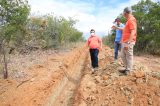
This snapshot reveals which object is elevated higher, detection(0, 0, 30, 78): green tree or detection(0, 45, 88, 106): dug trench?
detection(0, 0, 30, 78): green tree

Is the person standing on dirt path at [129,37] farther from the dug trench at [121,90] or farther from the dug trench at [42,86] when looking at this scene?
the dug trench at [42,86]

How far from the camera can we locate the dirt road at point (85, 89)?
8.42 meters

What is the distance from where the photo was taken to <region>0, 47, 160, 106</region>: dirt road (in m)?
8.42

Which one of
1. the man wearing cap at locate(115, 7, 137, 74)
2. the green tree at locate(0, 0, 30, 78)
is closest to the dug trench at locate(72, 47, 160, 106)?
the man wearing cap at locate(115, 7, 137, 74)

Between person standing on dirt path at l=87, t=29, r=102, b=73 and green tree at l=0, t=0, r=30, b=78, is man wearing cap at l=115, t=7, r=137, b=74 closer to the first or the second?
person standing on dirt path at l=87, t=29, r=102, b=73

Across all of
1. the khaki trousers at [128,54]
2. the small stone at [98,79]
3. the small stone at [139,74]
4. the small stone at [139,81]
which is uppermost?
the khaki trousers at [128,54]

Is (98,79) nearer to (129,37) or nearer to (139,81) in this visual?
(139,81)

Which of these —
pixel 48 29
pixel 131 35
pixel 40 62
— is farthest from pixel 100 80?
pixel 48 29

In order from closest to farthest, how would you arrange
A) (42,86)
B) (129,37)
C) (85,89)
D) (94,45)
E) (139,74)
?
1. (129,37)
2. (139,74)
3. (85,89)
4. (42,86)
5. (94,45)

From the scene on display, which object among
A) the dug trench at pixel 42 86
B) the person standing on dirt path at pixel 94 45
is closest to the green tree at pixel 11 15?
the dug trench at pixel 42 86

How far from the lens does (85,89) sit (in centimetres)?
978

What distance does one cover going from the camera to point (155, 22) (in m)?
19.2

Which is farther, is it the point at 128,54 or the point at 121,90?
the point at 128,54

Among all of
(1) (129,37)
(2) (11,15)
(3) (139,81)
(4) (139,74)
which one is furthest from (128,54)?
(2) (11,15)
